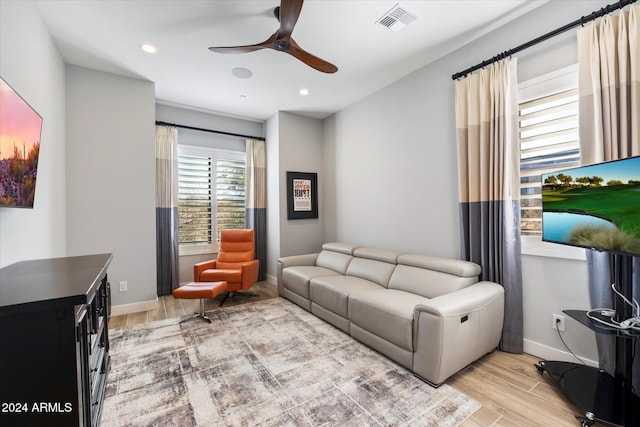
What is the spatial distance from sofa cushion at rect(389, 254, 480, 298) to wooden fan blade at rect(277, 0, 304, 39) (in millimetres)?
2516

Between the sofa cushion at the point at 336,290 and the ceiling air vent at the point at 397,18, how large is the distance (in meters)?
2.60

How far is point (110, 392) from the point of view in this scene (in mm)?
1924

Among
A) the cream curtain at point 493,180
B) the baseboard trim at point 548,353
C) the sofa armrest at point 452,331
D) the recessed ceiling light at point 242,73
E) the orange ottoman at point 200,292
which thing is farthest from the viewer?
the recessed ceiling light at point 242,73

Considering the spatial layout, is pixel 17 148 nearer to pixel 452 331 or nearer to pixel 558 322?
pixel 452 331

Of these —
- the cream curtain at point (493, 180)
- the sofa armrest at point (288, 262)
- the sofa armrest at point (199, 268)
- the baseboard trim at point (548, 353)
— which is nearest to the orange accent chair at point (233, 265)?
the sofa armrest at point (199, 268)

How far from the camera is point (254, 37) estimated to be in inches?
107

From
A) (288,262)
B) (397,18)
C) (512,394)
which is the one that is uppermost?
(397,18)

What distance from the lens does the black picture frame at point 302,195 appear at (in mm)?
4715

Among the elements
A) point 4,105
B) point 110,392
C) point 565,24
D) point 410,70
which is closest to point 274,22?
point 410,70

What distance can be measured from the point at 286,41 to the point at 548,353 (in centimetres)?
339

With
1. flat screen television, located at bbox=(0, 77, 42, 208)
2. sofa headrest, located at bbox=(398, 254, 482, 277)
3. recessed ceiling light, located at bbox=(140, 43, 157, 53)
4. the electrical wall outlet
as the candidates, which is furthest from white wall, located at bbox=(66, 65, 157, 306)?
the electrical wall outlet

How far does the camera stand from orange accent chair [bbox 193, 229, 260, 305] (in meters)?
3.74

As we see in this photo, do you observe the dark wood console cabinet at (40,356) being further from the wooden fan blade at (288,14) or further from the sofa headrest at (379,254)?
the sofa headrest at (379,254)

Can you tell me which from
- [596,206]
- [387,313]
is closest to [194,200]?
[387,313]
